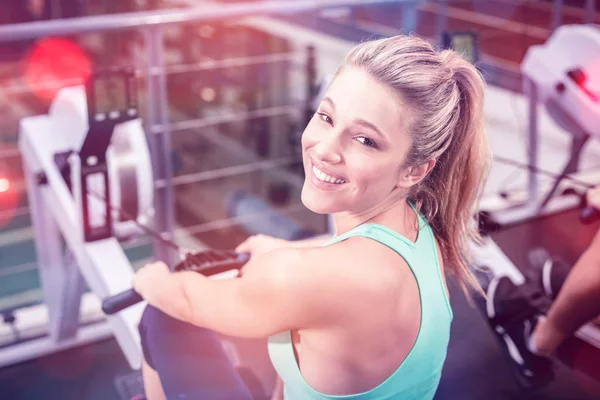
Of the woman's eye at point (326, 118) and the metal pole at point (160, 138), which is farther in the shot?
the metal pole at point (160, 138)

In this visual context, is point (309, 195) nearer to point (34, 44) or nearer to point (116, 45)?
point (116, 45)

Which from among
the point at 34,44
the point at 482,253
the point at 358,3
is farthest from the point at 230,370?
the point at 34,44

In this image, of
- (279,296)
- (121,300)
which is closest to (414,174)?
(279,296)

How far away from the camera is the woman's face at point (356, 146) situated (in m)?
1.04

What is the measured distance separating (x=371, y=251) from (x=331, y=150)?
0.59 ft

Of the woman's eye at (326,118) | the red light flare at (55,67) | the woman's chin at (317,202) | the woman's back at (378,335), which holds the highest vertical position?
the woman's eye at (326,118)

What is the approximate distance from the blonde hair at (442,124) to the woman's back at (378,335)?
14 cm

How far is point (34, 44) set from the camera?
11469mm

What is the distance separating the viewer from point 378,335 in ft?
3.37

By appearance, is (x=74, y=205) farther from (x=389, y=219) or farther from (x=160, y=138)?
(x=389, y=219)

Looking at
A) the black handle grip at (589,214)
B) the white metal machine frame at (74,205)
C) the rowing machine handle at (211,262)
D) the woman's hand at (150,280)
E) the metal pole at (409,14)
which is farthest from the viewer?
the metal pole at (409,14)

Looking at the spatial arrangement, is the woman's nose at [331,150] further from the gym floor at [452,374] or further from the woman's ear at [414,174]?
the gym floor at [452,374]

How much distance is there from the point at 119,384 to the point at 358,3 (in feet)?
5.58

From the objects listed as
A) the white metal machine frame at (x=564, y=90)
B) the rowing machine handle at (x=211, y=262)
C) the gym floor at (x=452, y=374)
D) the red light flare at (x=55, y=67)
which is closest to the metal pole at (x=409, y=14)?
the white metal machine frame at (x=564, y=90)
